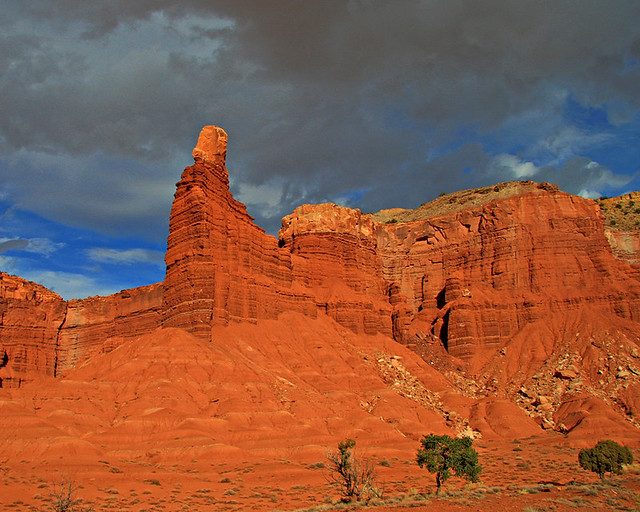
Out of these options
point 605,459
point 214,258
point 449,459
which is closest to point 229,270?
point 214,258

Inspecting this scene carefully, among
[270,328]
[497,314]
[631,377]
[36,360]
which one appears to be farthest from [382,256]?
[36,360]

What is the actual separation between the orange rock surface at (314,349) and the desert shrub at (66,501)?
4.24 feet

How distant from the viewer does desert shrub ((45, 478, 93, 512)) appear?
92.4 feet

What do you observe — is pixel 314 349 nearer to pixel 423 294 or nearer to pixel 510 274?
pixel 423 294

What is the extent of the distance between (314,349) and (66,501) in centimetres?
4301

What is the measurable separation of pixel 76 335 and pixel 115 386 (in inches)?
1449

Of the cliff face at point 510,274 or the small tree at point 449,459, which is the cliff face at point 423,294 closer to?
the cliff face at point 510,274

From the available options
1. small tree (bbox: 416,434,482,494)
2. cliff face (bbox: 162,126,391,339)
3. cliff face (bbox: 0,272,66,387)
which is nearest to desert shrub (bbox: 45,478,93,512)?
small tree (bbox: 416,434,482,494)

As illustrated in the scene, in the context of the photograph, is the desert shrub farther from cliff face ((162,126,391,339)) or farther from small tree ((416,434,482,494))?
cliff face ((162,126,391,339))

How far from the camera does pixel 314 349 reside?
70750mm

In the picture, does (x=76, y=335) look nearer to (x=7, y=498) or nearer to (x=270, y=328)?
(x=270, y=328)

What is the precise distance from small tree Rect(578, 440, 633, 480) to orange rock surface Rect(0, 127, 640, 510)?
10.1 feet

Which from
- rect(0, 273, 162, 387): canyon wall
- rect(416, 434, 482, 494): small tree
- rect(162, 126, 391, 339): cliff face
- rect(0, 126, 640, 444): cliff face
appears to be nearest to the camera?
rect(416, 434, 482, 494): small tree

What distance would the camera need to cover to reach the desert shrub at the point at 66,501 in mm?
28178
